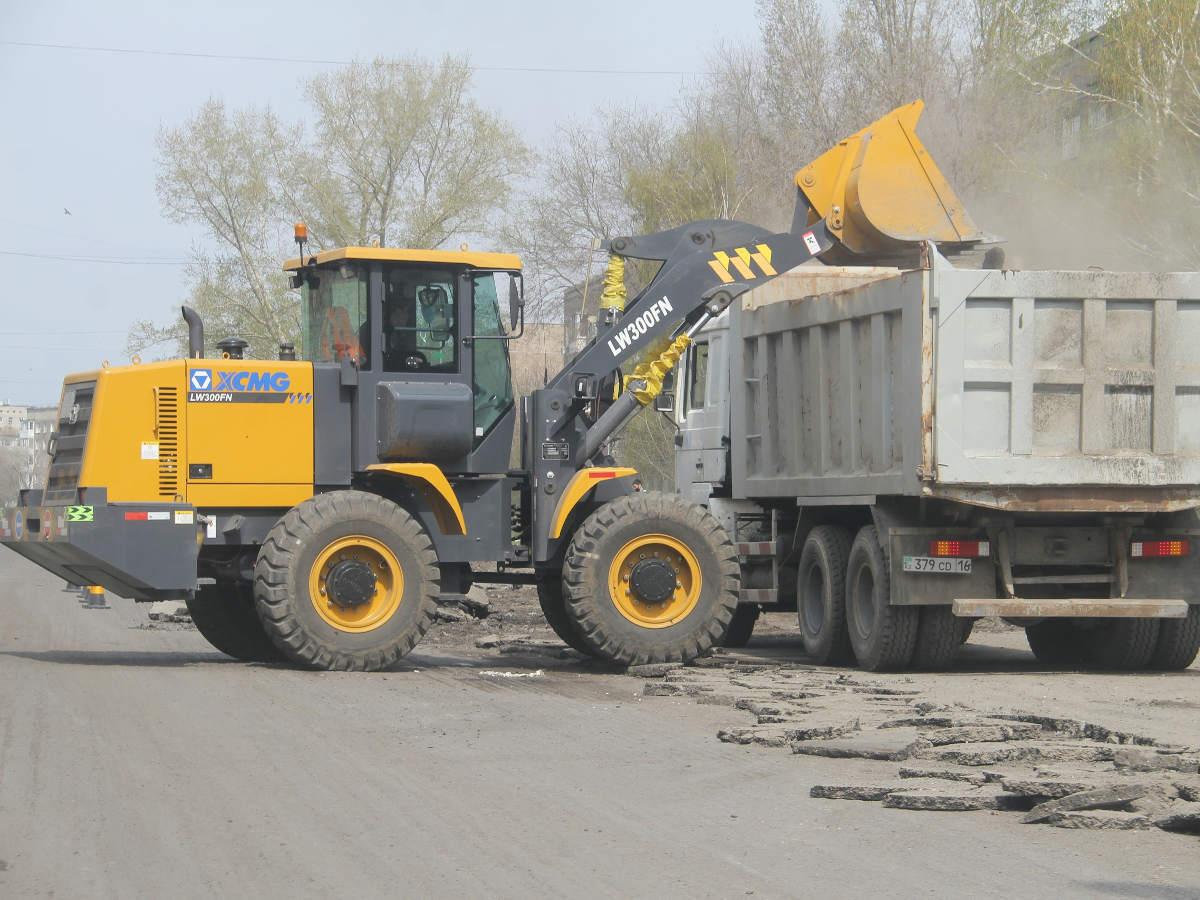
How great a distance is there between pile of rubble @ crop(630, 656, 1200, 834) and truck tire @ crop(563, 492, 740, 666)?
3.84 feet

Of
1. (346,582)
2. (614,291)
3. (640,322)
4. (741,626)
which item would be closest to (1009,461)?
(640,322)

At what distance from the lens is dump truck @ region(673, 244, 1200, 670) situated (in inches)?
463

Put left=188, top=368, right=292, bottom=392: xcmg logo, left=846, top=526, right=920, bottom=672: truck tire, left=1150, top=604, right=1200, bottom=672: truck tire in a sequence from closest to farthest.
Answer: left=846, top=526, right=920, bottom=672: truck tire, left=188, top=368, right=292, bottom=392: xcmg logo, left=1150, top=604, right=1200, bottom=672: truck tire

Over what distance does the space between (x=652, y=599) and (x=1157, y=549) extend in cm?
376

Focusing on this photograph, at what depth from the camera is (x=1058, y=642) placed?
13.9 meters

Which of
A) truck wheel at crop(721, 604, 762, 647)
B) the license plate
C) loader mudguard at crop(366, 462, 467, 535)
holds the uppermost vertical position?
loader mudguard at crop(366, 462, 467, 535)

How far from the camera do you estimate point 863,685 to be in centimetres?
1160

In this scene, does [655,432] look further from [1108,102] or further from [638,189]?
[1108,102]

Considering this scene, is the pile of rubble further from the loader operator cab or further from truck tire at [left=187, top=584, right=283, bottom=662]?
truck tire at [left=187, top=584, right=283, bottom=662]

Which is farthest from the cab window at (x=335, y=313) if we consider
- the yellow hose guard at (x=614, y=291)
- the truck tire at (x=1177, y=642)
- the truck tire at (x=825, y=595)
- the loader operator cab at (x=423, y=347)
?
the truck tire at (x=1177, y=642)

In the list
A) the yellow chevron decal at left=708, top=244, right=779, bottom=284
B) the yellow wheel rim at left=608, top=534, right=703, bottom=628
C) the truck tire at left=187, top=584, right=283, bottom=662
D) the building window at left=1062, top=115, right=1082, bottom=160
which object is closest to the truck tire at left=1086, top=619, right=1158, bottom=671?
the yellow wheel rim at left=608, top=534, right=703, bottom=628

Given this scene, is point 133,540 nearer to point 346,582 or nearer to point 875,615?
point 346,582

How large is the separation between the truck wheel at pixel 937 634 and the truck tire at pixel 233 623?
17.3 ft

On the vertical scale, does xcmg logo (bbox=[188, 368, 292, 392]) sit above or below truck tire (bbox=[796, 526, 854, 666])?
above
